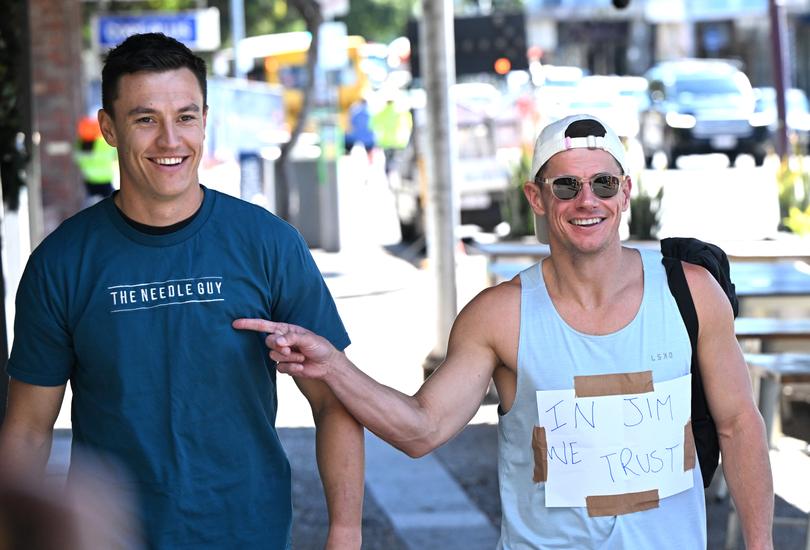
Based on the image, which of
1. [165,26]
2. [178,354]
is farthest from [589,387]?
[165,26]

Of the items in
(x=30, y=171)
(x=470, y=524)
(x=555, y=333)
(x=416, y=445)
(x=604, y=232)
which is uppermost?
(x=30, y=171)

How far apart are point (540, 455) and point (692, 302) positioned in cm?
47

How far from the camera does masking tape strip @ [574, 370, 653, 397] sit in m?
3.13

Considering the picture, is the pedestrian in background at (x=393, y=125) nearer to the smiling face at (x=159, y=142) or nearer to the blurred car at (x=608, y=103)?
the blurred car at (x=608, y=103)

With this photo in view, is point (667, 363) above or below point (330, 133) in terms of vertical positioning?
below

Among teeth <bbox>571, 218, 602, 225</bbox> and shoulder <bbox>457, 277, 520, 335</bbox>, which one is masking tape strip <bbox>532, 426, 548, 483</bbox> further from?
teeth <bbox>571, 218, 602, 225</bbox>

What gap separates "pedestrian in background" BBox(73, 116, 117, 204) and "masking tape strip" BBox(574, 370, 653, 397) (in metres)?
14.8

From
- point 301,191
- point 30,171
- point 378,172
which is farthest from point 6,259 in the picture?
point 378,172

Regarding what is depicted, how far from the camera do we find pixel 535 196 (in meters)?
3.31

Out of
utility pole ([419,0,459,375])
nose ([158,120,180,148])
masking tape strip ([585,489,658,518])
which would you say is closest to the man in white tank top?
masking tape strip ([585,489,658,518])

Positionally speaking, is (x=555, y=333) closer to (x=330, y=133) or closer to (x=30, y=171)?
(x=30, y=171)

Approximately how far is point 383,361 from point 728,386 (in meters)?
7.45

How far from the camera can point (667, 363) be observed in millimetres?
3164

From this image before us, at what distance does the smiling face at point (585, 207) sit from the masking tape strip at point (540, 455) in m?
0.41
